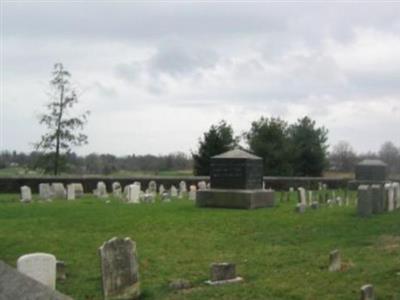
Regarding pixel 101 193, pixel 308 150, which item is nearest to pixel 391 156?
pixel 308 150

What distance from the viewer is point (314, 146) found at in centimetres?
5491

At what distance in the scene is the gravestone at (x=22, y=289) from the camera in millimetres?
5125

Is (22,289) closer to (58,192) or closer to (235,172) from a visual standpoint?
(235,172)

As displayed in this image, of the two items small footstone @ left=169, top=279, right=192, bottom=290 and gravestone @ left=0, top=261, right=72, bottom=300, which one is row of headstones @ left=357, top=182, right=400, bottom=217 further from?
gravestone @ left=0, top=261, right=72, bottom=300

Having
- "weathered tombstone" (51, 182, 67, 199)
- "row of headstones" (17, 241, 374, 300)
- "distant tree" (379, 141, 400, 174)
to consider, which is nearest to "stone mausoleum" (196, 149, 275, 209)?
"weathered tombstone" (51, 182, 67, 199)

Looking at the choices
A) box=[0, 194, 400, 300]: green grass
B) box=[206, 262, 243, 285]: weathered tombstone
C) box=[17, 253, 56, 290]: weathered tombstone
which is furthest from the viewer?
A: box=[206, 262, 243, 285]: weathered tombstone

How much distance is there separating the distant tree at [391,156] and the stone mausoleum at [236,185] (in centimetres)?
5139

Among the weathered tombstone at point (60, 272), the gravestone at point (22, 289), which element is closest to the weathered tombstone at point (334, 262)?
the weathered tombstone at point (60, 272)

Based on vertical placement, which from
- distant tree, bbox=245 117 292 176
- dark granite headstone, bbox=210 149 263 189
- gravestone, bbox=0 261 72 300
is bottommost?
gravestone, bbox=0 261 72 300

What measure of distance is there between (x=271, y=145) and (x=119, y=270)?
137ft

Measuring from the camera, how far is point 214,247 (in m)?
13.9

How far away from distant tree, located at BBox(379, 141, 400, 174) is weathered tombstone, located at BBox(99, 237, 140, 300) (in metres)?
66.9

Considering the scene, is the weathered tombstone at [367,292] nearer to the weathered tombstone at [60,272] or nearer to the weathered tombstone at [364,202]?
the weathered tombstone at [60,272]

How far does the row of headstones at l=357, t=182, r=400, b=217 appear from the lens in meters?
20.1
